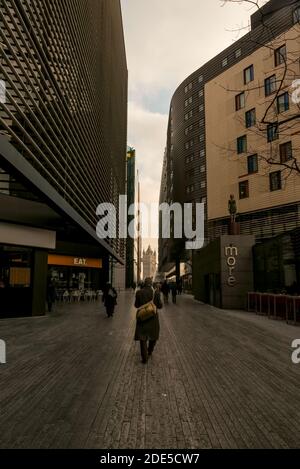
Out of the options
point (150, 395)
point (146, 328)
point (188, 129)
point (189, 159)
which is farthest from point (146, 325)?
point (188, 129)

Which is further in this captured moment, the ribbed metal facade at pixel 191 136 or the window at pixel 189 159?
the window at pixel 189 159

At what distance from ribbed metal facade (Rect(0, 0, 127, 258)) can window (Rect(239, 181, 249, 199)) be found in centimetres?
1392

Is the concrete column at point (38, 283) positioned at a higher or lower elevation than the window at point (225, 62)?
lower

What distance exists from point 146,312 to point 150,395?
2.16m

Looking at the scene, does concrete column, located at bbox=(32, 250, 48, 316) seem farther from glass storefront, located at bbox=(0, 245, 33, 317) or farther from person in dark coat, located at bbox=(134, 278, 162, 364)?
person in dark coat, located at bbox=(134, 278, 162, 364)

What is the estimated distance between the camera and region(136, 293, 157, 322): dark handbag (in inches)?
267

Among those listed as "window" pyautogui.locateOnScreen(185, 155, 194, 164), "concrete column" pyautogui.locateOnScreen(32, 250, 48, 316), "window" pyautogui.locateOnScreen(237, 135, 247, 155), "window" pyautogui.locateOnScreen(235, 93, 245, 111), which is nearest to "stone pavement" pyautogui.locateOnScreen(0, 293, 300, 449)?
"concrete column" pyautogui.locateOnScreen(32, 250, 48, 316)

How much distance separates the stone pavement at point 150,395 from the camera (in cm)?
345

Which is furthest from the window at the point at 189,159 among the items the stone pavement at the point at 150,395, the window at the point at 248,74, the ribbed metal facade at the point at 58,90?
the stone pavement at the point at 150,395

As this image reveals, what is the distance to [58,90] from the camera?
55.4ft

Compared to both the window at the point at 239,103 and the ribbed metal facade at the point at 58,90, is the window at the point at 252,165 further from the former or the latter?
the ribbed metal facade at the point at 58,90

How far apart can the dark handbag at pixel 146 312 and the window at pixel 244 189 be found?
26228 millimetres

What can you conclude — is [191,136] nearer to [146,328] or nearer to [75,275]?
[75,275]

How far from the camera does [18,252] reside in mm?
14562
